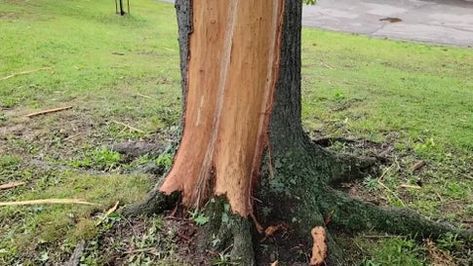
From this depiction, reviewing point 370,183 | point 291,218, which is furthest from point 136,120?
point 291,218

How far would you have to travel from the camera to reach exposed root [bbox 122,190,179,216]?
252 cm

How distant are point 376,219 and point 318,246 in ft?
1.54

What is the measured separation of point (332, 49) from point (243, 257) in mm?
6049

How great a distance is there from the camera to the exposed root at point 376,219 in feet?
8.45

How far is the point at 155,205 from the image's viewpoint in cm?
253

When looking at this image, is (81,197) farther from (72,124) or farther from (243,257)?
(72,124)

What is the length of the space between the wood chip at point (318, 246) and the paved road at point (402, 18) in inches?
302

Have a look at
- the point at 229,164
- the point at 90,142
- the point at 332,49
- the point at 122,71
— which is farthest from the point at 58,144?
the point at 332,49

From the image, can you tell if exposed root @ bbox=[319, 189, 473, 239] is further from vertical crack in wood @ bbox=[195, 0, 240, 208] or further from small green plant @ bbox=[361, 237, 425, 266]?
vertical crack in wood @ bbox=[195, 0, 240, 208]

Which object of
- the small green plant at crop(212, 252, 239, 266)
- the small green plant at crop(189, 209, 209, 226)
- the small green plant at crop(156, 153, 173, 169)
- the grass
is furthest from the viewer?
the small green plant at crop(156, 153, 173, 169)

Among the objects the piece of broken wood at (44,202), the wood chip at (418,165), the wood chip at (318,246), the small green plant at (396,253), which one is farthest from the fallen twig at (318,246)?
the wood chip at (418,165)

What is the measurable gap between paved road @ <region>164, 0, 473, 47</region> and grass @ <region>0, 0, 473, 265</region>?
1.61 m

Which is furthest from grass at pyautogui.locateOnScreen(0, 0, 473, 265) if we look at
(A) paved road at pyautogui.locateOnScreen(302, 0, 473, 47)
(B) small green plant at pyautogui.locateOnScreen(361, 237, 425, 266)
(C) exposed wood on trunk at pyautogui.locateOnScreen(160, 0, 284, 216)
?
(A) paved road at pyautogui.locateOnScreen(302, 0, 473, 47)

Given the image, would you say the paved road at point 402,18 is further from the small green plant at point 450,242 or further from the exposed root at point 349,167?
the small green plant at point 450,242
